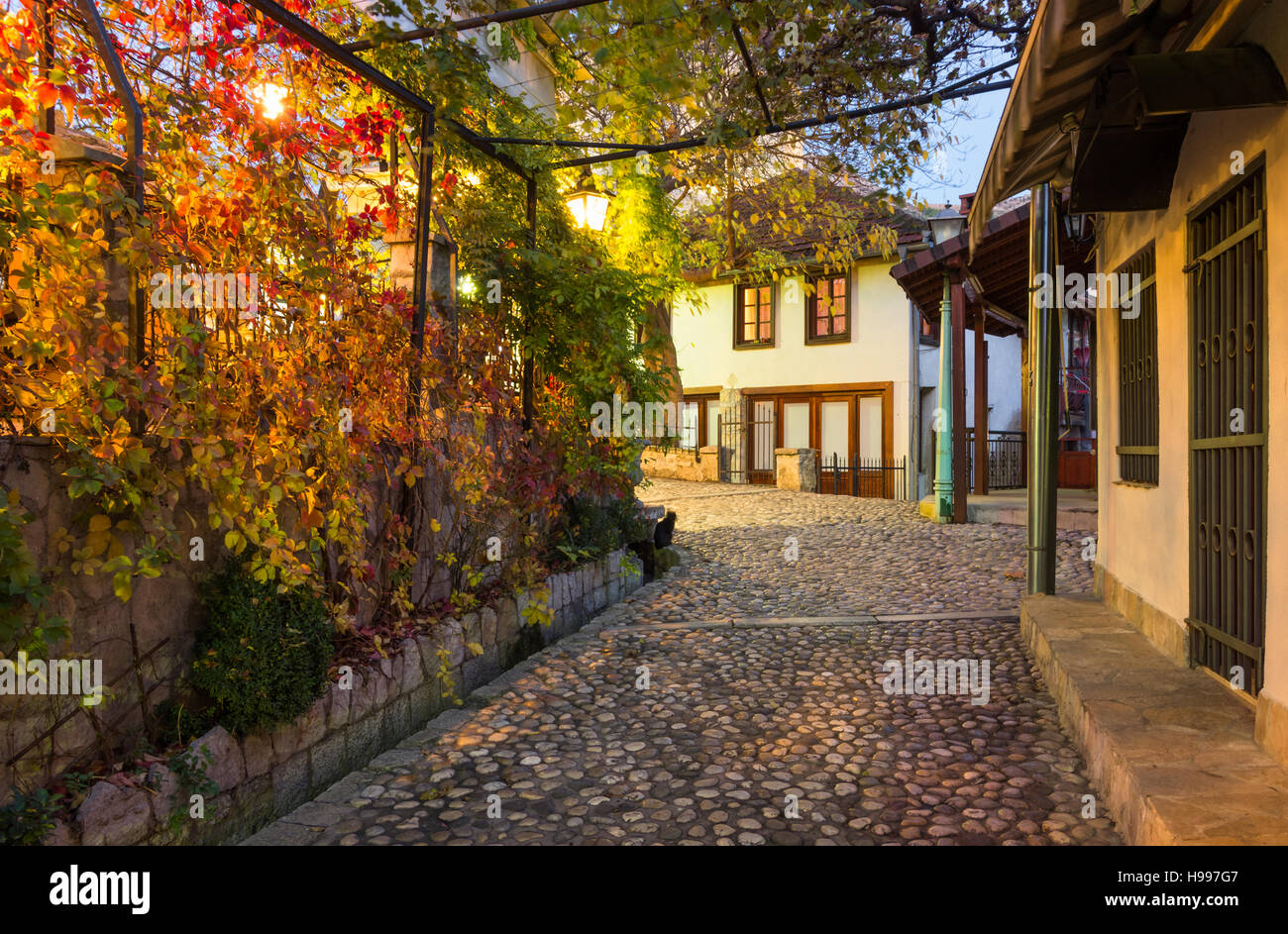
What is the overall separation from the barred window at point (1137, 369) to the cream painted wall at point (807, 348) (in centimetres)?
1175

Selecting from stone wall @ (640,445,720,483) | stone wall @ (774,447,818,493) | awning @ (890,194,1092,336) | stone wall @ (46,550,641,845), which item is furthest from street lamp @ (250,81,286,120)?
stone wall @ (640,445,720,483)

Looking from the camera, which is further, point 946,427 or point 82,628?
point 946,427

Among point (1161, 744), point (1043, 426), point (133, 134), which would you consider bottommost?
point (1161, 744)

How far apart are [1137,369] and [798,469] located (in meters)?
10.8

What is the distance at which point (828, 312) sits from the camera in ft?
64.2

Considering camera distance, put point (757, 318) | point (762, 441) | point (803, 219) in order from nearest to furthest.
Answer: point (803, 219) → point (762, 441) → point (757, 318)

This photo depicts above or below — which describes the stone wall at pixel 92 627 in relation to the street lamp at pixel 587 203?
below

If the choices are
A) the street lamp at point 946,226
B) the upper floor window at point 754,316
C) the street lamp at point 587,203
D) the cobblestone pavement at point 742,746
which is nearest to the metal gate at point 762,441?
the upper floor window at point 754,316

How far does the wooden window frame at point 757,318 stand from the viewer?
20.3m

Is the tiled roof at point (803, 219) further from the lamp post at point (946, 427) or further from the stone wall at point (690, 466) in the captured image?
the stone wall at point (690, 466)

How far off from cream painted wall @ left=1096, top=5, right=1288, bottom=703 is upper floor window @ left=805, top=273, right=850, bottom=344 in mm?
12957

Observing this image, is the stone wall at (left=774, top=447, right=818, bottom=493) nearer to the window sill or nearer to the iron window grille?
the window sill

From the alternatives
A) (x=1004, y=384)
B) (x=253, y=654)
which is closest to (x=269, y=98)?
(x=253, y=654)

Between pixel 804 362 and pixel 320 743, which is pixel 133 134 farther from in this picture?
pixel 804 362
